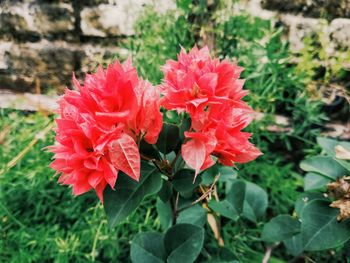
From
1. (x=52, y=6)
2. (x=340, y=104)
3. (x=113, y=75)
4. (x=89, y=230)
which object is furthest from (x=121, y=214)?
(x=52, y=6)

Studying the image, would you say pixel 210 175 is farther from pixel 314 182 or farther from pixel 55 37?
pixel 55 37

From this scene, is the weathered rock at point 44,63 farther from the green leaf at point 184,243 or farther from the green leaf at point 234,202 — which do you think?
the green leaf at point 184,243

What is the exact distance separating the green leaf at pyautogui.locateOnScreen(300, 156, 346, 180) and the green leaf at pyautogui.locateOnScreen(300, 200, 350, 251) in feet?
0.30

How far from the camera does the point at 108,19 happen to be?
185 cm

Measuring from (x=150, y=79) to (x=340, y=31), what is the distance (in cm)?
84

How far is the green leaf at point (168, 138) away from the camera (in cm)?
75

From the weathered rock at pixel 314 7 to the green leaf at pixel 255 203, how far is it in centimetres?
91

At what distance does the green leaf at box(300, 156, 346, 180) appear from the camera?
94 centimetres

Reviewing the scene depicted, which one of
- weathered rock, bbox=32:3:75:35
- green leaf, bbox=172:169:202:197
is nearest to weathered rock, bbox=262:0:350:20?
weathered rock, bbox=32:3:75:35

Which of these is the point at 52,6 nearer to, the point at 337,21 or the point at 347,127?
the point at 337,21

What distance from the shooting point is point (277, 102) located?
1.71 meters

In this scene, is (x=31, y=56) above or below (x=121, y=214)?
below

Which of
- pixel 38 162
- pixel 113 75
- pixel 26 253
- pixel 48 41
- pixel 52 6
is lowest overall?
pixel 26 253

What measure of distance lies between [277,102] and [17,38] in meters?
1.22
